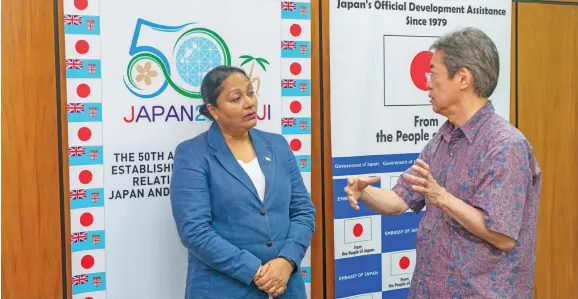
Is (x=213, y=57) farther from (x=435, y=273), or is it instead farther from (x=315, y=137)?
(x=435, y=273)

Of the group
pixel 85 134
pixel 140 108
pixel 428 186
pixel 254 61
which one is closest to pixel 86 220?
pixel 85 134

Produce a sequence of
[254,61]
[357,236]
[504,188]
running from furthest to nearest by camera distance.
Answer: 1. [357,236]
2. [254,61]
3. [504,188]

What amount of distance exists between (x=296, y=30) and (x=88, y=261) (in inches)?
56.5

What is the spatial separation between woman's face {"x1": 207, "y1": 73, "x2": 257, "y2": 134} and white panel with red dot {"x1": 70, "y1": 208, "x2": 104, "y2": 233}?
26.1 inches

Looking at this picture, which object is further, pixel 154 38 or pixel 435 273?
pixel 154 38

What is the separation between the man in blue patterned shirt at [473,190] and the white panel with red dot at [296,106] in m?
0.98

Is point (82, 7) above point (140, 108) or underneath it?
above

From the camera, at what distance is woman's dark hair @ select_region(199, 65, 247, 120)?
2619 mm

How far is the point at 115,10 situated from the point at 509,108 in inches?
90.2

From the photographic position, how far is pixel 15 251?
2.59 m

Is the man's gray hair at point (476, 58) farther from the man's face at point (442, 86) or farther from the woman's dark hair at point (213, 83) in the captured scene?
the woman's dark hair at point (213, 83)

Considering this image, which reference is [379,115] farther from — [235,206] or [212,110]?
[235,206]

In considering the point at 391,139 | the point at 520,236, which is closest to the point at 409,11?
the point at 391,139

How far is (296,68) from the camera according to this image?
307cm
